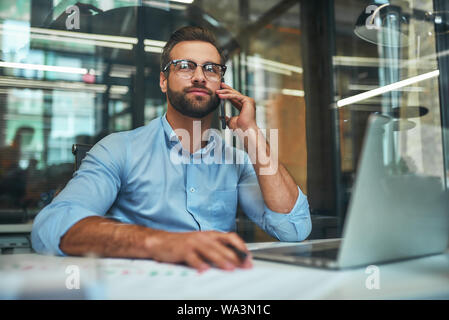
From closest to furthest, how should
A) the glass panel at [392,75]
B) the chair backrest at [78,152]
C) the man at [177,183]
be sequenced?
the man at [177,183] < the glass panel at [392,75] < the chair backrest at [78,152]

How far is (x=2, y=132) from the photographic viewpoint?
4.05 metres

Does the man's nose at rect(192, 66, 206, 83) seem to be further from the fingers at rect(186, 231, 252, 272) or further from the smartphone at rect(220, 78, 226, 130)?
the fingers at rect(186, 231, 252, 272)

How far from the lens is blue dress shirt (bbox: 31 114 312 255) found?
1.16m

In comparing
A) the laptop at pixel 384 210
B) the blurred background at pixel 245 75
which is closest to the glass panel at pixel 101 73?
the blurred background at pixel 245 75

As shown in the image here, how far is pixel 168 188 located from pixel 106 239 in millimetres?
500

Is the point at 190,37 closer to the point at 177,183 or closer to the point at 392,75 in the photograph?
the point at 177,183

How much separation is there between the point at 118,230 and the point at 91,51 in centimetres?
381

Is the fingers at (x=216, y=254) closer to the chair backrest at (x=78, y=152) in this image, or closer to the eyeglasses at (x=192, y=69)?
the eyeglasses at (x=192, y=69)

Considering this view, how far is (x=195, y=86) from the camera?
4.62 ft

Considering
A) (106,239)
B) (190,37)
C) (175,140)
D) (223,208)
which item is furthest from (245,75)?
(106,239)

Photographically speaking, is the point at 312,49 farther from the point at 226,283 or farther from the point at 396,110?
the point at 226,283

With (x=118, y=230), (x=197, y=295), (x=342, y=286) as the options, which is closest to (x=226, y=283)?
(x=197, y=295)

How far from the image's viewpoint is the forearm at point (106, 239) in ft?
2.34

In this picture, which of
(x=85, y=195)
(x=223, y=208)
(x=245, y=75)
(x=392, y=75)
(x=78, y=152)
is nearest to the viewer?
(x=85, y=195)
